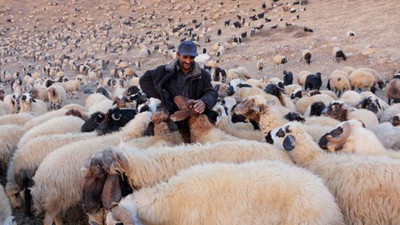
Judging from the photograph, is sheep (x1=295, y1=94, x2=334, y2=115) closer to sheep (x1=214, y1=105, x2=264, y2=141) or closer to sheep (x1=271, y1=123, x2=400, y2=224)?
sheep (x1=214, y1=105, x2=264, y2=141)

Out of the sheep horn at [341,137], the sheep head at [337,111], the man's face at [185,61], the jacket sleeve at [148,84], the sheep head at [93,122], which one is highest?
the man's face at [185,61]

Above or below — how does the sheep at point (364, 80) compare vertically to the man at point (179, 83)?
below

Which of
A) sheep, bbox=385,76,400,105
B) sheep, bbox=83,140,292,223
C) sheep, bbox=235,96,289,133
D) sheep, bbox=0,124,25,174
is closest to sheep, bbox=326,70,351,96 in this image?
sheep, bbox=385,76,400,105

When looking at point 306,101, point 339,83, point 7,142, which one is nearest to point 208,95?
point 7,142

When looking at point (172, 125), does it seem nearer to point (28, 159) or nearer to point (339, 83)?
point (28, 159)

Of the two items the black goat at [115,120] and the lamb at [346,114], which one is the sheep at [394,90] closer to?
the lamb at [346,114]

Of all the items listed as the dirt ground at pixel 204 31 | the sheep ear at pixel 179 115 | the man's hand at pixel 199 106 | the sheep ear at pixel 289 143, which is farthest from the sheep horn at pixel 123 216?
the dirt ground at pixel 204 31

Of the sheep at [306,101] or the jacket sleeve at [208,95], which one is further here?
the sheep at [306,101]

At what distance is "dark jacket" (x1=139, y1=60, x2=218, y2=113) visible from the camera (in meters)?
5.19

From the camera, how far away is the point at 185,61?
504 cm

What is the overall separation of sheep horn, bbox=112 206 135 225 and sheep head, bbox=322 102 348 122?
187 inches

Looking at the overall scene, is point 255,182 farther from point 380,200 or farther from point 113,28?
point 113,28

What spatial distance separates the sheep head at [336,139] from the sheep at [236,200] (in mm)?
1289

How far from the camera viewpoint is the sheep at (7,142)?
250 inches
